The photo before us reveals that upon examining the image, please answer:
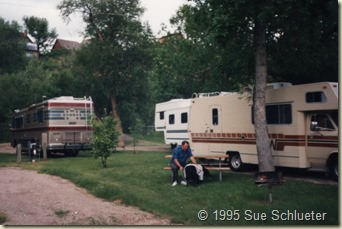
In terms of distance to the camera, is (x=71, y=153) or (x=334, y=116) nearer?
(x=334, y=116)

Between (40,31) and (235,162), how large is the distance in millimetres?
62899

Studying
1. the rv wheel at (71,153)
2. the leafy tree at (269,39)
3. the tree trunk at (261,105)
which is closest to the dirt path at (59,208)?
the tree trunk at (261,105)

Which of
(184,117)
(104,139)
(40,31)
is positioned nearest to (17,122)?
(184,117)

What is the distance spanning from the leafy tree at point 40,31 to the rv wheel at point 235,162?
198 feet

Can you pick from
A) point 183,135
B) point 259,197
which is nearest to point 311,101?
point 259,197

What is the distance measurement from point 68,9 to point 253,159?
25.9 meters

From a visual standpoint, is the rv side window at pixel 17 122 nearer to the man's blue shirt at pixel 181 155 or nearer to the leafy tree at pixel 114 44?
the leafy tree at pixel 114 44

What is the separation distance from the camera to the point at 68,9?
34.5 metres

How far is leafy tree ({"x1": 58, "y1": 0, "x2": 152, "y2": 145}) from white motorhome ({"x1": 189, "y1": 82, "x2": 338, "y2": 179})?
18762 mm

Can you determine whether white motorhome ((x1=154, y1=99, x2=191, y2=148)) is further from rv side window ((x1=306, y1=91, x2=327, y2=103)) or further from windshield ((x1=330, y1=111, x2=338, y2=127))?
windshield ((x1=330, y1=111, x2=338, y2=127))

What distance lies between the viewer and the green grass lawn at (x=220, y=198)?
767 centimetres

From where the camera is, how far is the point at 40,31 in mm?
70125

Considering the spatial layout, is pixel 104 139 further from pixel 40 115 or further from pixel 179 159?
pixel 40 115

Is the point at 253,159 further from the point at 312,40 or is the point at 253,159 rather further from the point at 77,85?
the point at 77,85
